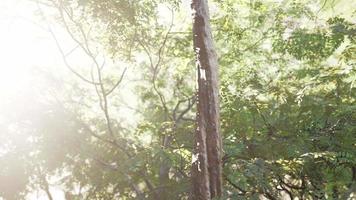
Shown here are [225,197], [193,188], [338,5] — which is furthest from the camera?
[338,5]

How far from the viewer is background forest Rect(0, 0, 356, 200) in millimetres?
9609

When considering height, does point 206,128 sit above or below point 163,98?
below

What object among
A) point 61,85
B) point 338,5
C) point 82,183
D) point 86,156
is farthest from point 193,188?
point 82,183

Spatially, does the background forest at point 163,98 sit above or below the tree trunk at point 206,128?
above

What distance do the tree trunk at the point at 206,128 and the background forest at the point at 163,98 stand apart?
70.2 inches

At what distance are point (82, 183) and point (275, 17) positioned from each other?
416 inches

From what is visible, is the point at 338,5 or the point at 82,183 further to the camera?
the point at 82,183

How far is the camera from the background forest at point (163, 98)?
31.5 ft

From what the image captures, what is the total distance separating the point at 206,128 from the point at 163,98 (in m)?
10.5

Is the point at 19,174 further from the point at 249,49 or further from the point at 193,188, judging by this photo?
the point at 193,188

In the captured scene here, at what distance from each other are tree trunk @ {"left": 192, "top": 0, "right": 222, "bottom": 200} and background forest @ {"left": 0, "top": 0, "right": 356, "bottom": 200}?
5.85 ft

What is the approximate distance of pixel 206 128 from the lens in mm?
6434

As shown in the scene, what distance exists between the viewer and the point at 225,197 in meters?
5.64

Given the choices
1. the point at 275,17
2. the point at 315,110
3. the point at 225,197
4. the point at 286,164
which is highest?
the point at 275,17
